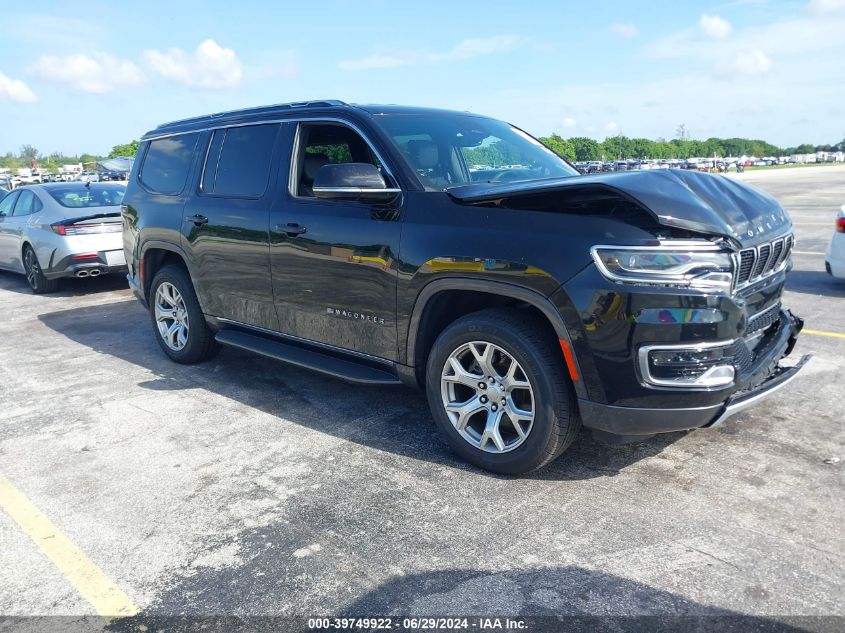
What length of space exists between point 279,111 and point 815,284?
6.94 m

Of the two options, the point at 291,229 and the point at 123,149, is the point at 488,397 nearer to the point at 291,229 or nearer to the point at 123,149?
the point at 291,229

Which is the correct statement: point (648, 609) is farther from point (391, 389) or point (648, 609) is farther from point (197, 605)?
point (391, 389)

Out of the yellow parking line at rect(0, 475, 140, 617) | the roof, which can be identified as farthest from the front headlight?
the yellow parking line at rect(0, 475, 140, 617)

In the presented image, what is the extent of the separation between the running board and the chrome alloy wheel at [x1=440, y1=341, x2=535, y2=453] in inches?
20.5

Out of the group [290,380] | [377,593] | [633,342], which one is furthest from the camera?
[290,380]

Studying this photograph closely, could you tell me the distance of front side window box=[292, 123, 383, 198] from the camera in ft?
15.7

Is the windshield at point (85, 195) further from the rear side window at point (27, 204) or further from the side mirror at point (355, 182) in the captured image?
the side mirror at point (355, 182)

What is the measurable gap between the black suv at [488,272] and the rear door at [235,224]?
0.05ft

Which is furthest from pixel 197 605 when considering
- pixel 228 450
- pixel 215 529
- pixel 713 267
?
pixel 713 267

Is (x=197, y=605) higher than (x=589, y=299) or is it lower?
lower

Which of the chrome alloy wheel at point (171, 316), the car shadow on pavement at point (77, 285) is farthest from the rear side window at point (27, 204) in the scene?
the chrome alloy wheel at point (171, 316)

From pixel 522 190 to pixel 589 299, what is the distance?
2.19ft

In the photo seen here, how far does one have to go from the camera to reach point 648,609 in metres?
2.63

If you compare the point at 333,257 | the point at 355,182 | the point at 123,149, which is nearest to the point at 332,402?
the point at 333,257
